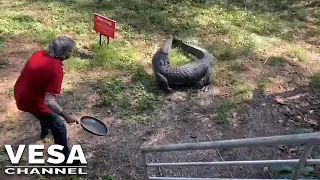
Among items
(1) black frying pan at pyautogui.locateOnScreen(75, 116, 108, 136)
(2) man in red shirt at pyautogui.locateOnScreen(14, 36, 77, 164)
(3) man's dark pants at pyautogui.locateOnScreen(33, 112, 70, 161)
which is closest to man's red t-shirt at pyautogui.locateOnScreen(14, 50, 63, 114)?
(2) man in red shirt at pyautogui.locateOnScreen(14, 36, 77, 164)

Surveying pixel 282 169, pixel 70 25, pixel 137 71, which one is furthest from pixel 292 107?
pixel 70 25

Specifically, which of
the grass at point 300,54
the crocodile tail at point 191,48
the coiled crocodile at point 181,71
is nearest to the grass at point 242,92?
the coiled crocodile at point 181,71

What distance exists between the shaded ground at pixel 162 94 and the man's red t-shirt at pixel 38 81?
1.01 metres

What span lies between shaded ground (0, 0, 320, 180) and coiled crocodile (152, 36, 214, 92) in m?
0.15

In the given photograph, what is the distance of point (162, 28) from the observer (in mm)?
7594

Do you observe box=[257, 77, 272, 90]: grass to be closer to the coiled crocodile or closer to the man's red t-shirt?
the coiled crocodile

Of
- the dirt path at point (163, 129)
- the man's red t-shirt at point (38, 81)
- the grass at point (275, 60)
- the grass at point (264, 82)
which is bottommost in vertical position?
the dirt path at point (163, 129)

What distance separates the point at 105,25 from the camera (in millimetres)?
6207

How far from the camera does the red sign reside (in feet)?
20.1

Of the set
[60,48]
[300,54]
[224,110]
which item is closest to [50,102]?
[60,48]

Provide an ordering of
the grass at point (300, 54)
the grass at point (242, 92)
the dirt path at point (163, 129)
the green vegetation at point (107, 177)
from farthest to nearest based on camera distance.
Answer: the grass at point (300, 54) → the grass at point (242, 92) → the dirt path at point (163, 129) → the green vegetation at point (107, 177)

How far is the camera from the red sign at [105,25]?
6.13 metres

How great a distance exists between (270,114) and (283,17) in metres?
3.70

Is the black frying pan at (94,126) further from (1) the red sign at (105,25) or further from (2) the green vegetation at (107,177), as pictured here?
(1) the red sign at (105,25)
